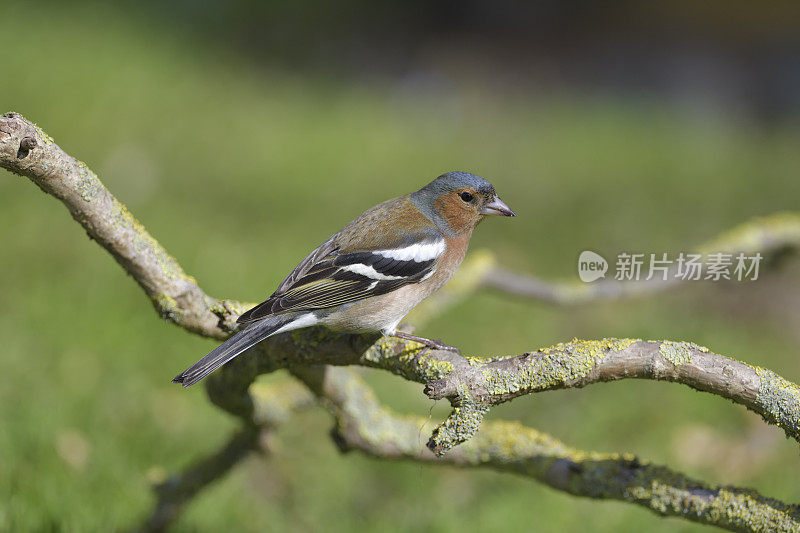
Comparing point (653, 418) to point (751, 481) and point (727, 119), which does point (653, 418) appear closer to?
point (751, 481)

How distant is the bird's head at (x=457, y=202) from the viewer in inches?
125

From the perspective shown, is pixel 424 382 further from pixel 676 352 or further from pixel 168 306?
pixel 168 306

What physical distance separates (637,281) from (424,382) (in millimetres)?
2291

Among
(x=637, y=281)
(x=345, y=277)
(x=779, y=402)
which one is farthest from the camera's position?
(x=637, y=281)

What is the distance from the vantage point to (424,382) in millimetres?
2271

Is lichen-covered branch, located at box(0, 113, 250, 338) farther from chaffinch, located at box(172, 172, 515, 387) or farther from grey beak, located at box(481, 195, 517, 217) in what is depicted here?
grey beak, located at box(481, 195, 517, 217)

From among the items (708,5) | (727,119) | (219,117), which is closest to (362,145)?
(219,117)

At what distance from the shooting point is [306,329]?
2697mm

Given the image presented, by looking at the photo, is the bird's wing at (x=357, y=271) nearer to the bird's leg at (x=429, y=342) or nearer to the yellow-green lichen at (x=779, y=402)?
the bird's leg at (x=429, y=342)

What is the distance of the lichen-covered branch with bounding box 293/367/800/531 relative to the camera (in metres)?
2.29

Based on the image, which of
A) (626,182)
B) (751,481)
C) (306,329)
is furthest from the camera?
(626,182)

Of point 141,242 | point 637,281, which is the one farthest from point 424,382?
point 637,281

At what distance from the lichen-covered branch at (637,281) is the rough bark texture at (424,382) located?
4.24 feet

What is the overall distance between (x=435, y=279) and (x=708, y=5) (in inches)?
503
